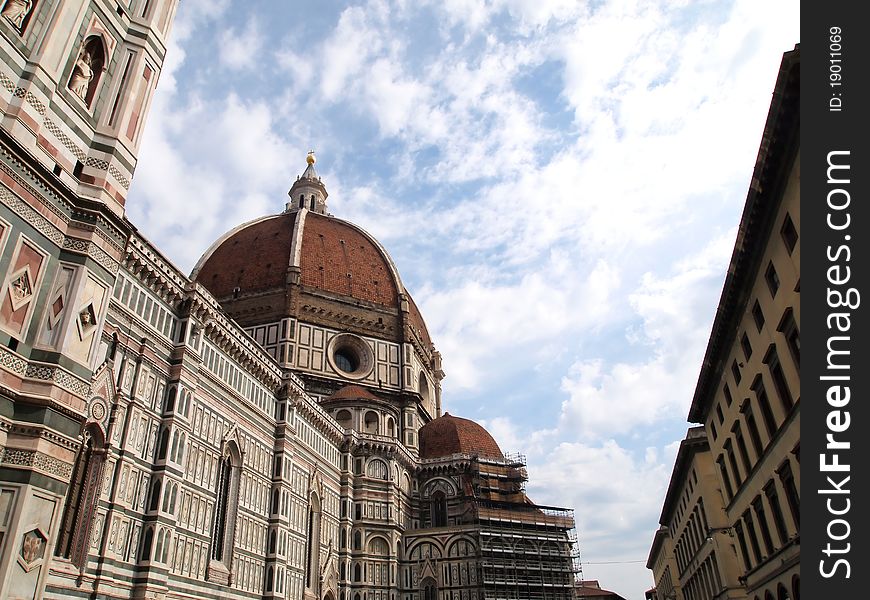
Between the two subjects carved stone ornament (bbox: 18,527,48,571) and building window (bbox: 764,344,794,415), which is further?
building window (bbox: 764,344,794,415)

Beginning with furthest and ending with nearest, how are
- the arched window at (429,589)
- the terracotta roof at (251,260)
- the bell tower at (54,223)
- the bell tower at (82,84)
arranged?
the terracotta roof at (251,260) < the arched window at (429,589) < the bell tower at (82,84) < the bell tower at (54,223)

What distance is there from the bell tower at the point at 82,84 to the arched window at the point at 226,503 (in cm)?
2347

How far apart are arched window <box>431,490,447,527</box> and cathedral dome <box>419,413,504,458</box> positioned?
3.80 metres

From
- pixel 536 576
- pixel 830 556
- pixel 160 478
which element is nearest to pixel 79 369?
pixel 830 556

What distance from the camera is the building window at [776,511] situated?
1819 centimetres

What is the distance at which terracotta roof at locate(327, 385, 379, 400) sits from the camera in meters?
53.3

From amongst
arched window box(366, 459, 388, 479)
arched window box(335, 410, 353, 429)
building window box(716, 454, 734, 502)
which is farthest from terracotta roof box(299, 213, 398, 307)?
building window box(716, 454, 734, 502)

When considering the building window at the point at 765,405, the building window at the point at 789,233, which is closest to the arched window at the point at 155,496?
the building window at the point at 765,405

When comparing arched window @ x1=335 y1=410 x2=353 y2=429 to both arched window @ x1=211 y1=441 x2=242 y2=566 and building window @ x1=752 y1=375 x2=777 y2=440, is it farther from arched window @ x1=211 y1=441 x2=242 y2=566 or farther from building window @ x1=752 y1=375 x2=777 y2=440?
building window @ x1=752 y1=375 x2=777 y2=440

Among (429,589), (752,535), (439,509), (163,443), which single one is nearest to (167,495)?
(163,443)

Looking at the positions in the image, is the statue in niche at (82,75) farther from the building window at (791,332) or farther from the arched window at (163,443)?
the arched window at (163,443)

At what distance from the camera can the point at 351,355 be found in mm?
60625

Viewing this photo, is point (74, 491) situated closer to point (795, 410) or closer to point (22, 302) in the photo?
point (22, 302)

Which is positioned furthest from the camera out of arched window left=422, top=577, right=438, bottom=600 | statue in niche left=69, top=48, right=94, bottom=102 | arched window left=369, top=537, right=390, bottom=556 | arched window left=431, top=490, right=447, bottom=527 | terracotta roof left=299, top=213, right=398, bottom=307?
terracotta roof left=299, top=213, right=398, bottom=307
